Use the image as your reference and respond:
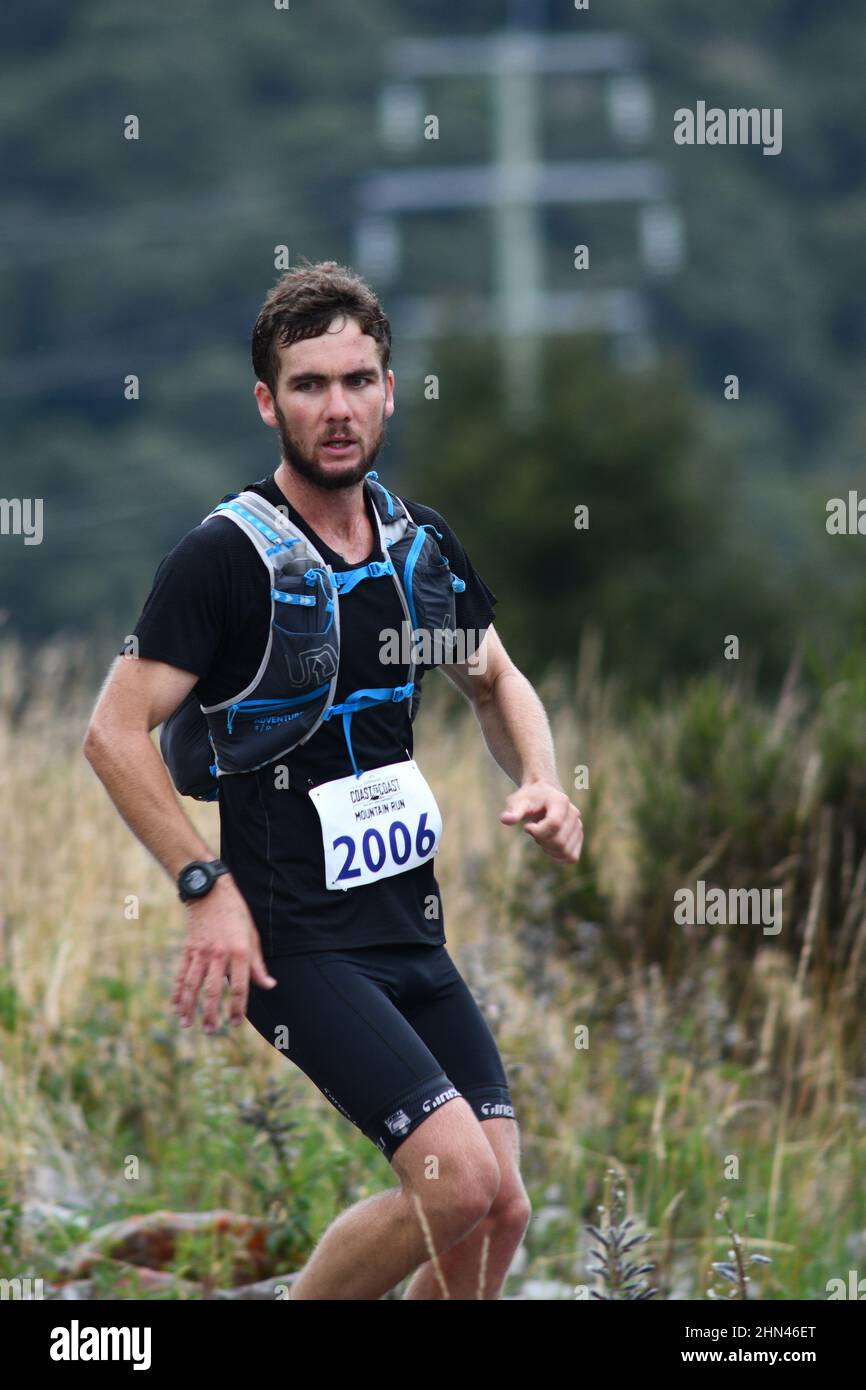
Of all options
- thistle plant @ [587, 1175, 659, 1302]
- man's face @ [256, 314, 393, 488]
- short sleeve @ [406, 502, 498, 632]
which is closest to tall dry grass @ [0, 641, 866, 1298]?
thistle plant @ [587, 1175, 659, 1302]

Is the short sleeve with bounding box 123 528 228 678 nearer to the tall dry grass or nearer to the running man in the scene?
the running man

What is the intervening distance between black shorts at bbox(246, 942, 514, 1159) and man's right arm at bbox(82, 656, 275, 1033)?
14cm

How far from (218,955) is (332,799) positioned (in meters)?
0.41

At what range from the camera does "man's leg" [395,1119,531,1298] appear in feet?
13.9

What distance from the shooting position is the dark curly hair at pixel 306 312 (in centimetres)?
424

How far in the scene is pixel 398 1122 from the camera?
400 cm

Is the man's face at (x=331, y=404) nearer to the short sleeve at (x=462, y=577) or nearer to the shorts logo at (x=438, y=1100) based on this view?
the short sleeve at (x=462, y=577)

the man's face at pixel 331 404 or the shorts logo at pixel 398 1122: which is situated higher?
the man's face at pixel 331 404

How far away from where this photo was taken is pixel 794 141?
63.5 m

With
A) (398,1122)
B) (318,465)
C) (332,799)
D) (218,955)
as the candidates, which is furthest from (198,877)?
(318,465)

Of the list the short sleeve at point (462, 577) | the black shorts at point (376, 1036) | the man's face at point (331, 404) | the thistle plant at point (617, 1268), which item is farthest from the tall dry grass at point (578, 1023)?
the man's face at point (331, 404)

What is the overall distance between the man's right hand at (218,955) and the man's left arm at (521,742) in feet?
1.81

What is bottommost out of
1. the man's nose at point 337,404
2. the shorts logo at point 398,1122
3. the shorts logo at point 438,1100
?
the shorts logo at point 398,1122

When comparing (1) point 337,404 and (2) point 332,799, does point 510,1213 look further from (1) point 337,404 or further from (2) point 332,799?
(1) point 337,404
